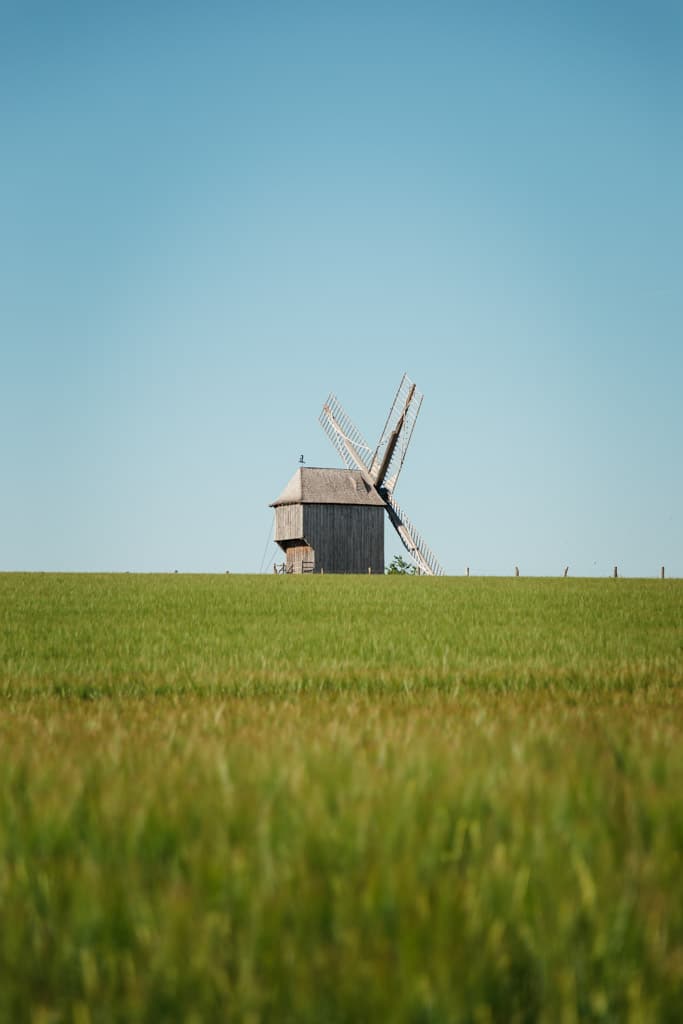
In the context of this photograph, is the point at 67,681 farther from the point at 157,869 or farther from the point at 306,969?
the point at 306,969

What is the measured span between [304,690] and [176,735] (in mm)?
4248

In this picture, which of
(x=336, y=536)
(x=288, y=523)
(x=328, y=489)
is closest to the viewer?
(x=336, y=536)

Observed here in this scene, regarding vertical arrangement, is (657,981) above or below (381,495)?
below

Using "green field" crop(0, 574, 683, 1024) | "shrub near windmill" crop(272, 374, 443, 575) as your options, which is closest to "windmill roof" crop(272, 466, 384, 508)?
"shrub near windmill" crop(272, 374, 443, 575)

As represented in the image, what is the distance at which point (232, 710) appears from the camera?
19.1 ft

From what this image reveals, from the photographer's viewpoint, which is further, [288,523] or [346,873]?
[288,523]

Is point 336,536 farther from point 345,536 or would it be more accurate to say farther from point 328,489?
point 328,489

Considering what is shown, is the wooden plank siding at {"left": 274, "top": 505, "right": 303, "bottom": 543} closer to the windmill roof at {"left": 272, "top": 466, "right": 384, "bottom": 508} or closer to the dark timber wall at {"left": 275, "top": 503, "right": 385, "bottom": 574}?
the dark timber wall at {"left": 275, "top": 503, "right": 385, "bottom": 574}

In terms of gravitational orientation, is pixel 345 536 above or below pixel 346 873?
above

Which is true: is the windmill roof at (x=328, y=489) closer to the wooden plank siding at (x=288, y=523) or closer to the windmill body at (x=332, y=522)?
the windmill body at (x=332, y=522)

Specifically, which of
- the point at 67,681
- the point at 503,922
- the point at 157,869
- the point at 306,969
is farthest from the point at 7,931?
the point at 67,681

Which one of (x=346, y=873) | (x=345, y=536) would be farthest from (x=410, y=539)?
(x=346, y=873)

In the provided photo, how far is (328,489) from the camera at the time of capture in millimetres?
62188

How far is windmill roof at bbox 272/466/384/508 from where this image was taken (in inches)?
2416
